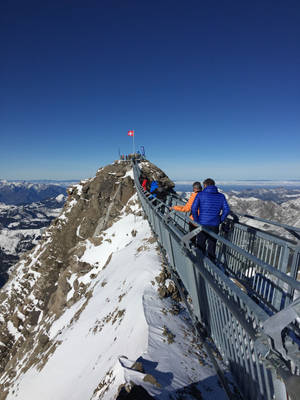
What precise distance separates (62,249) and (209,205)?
120ft

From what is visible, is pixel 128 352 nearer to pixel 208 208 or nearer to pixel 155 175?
pixel 208 208

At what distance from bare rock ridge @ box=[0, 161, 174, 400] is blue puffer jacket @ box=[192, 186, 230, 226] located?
23410mm

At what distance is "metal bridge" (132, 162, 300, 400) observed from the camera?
1.95m

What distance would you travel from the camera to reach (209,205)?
21.8 feet

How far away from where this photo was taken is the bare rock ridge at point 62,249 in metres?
31.9

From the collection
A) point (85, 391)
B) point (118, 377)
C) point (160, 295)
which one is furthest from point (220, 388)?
point (85, 391)

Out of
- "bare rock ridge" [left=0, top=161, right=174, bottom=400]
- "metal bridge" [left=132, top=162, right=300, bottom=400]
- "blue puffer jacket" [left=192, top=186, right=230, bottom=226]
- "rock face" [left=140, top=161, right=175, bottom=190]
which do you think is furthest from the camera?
"rock face" [left=140, top=161, right=175, bottom=190]

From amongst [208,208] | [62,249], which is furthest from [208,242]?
[62,249]

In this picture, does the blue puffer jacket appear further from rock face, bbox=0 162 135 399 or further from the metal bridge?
rock face, bbox=0 162 135 399

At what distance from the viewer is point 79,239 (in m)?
36.5

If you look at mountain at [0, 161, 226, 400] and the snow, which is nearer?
mountain at [0, 161, 226, 400]

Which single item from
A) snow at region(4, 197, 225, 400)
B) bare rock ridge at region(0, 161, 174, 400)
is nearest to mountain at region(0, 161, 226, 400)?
snow at region(4, 197, 225, 400)

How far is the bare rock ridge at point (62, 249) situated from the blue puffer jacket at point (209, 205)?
23410 mm

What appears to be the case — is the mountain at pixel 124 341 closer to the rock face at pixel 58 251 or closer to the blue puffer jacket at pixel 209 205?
the blue puffer jacket at pixel 209 205
